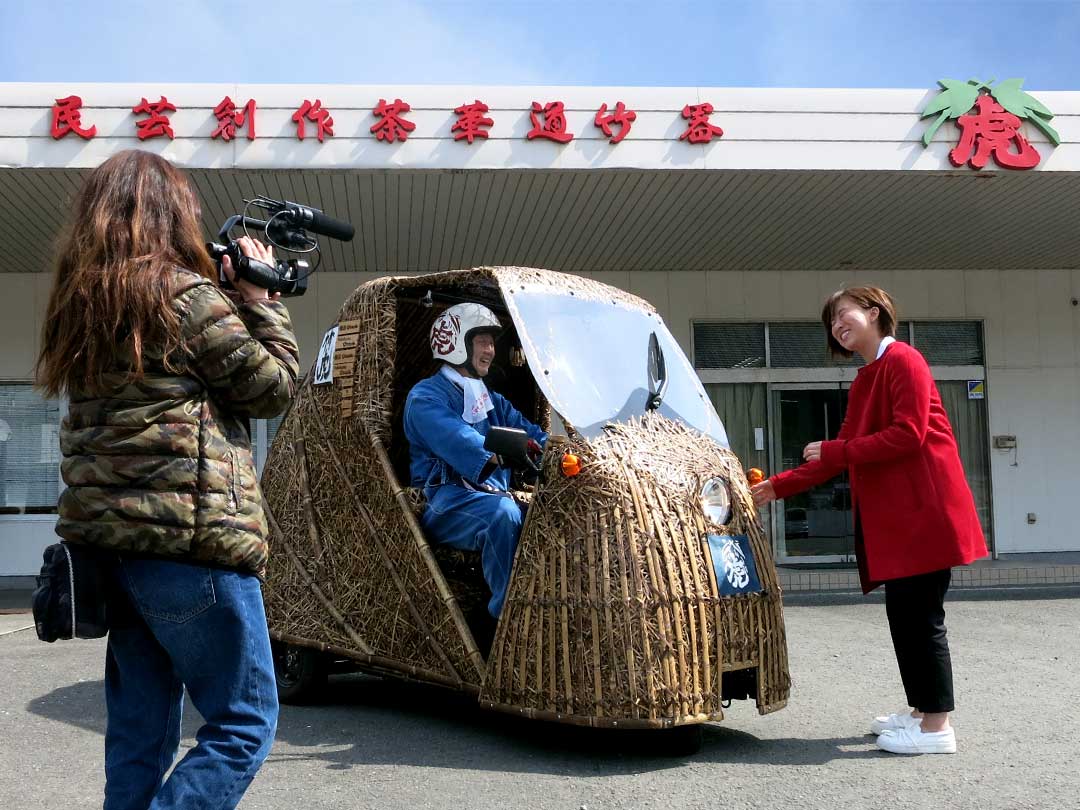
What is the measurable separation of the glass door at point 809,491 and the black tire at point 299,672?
9204 millimetres

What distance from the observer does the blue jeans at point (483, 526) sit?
447 cm

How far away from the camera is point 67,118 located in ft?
30.9

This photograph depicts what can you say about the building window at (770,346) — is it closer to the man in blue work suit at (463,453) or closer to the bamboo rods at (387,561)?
the man in blue work suit at (463,453)

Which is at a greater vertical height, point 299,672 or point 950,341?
point 950,341

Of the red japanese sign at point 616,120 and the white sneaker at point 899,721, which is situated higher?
the red japanese sign at point 616,120

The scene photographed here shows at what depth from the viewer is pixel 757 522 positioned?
4.48m

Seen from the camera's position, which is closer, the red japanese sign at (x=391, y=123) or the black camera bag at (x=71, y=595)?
the black camera bag at (x=71, y=595)

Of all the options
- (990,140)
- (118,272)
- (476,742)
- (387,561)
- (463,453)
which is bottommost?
(476,742)

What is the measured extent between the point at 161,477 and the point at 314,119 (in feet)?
25.6

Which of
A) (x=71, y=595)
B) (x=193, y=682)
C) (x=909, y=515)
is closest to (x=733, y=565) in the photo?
(x=909, y=515)

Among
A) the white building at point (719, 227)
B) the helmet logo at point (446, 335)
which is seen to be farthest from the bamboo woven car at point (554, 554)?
the white building at point (719, 227)

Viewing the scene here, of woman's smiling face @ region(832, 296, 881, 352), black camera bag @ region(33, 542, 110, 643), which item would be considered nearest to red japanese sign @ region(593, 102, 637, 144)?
woman's smiling face @ region(832, 296, 881, 352)

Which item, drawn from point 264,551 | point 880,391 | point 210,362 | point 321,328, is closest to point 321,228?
point 210,362

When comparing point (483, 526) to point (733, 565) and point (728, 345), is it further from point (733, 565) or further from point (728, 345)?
point (728, 345)
